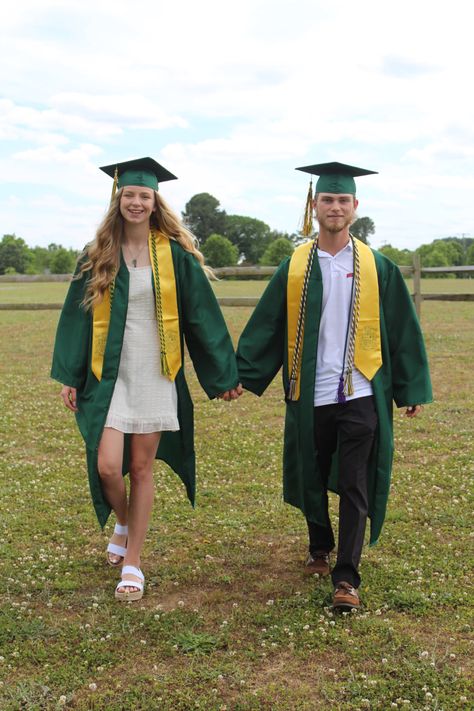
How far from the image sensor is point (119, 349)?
4.53m

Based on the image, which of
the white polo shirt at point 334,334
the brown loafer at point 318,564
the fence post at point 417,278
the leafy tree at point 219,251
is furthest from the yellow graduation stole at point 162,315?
the leafy tree at point 219,251

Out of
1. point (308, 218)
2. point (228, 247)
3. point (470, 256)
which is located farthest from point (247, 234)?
point (308, 218)

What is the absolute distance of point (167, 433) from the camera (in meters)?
4.97

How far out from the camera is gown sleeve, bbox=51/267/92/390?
4633mm

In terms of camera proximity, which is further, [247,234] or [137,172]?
[247,234]

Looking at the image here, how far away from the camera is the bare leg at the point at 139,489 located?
4.60m

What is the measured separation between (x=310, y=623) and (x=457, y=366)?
28.9 ft

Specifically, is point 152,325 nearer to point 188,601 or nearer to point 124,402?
point 124,402

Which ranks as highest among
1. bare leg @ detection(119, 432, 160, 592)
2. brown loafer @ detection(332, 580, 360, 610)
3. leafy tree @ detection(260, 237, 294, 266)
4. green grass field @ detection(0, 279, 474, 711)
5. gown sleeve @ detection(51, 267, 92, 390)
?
leafy tree @ detection(260, 237, 294, 266)

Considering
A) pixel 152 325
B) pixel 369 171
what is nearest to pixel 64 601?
pixel 152 325

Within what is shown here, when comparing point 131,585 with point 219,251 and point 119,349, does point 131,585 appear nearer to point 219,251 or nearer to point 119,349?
point 119,349

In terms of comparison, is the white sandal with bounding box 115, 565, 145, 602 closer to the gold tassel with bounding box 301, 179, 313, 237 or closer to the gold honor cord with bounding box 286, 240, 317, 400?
the gold honor cord with bounding box 286, 240, 317, 400

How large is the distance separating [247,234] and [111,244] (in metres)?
85.3

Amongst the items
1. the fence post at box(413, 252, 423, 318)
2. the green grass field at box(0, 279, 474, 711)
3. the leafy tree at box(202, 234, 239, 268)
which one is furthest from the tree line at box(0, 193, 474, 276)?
the green grass field at box(0, 279, 474, 711)
